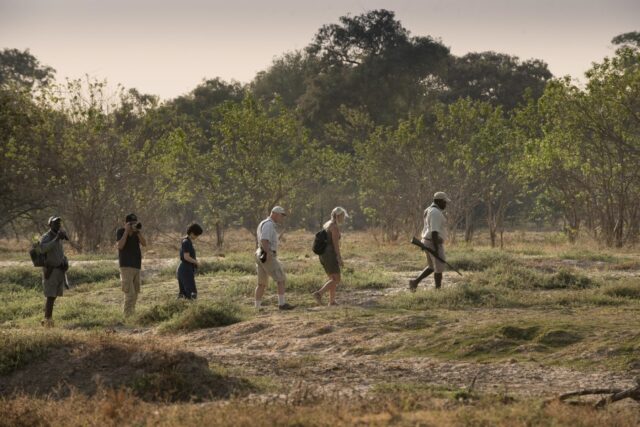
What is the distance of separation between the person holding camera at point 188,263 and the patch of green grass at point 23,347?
4169 mm

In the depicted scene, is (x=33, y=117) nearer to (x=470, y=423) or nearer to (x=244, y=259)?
(x=244, y=259)

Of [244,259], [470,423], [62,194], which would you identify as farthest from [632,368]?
[62,194]

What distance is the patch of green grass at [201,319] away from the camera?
14.5 m

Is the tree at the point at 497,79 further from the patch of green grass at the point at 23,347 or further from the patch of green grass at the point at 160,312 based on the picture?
the patch of green grass at the point at 23,347

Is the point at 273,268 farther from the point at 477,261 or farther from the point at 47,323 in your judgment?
the point at 477,261

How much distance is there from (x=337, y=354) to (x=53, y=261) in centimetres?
497

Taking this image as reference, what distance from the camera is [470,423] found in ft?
26.2

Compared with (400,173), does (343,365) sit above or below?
below

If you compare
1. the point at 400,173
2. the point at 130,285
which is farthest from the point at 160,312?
the point at 400,173

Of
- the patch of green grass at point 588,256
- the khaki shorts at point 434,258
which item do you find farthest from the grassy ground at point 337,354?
the patch of green grass at point 588,256

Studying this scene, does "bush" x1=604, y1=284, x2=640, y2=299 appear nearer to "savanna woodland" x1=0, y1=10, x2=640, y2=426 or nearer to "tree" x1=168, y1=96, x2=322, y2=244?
"savanna woodland" x1=0, y1=10, x2=640, y2=426

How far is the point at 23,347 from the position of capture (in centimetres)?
1143

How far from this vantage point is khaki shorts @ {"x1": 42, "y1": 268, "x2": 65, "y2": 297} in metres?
15.1

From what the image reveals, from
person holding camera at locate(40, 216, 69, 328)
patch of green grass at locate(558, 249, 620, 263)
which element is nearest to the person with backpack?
person holding camera at locate(40, 216, 69, 328)
